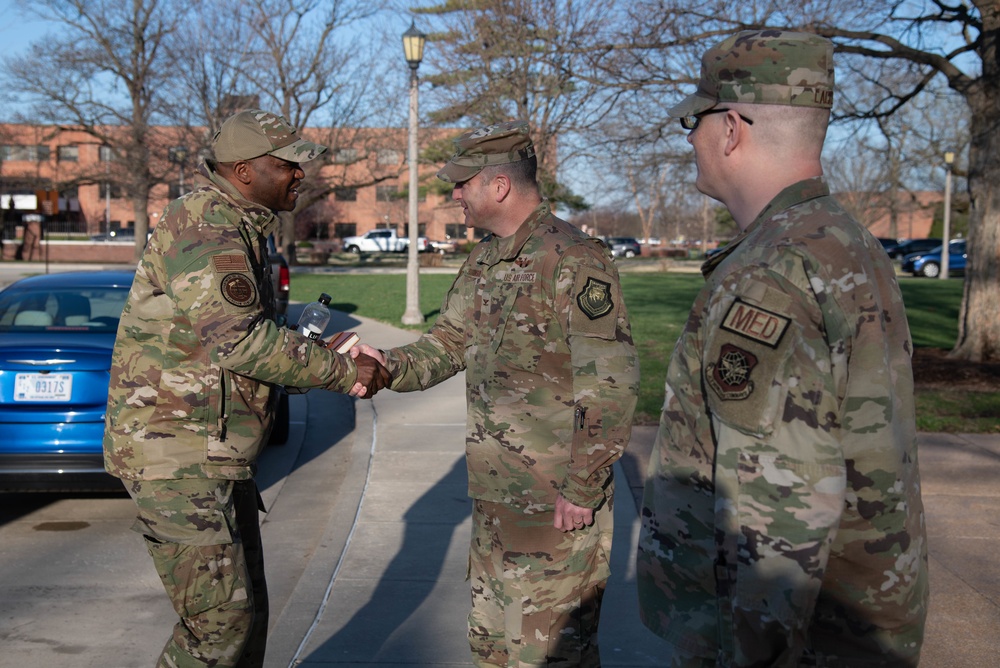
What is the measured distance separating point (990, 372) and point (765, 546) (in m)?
10.7

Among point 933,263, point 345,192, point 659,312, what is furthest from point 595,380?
point 345,192

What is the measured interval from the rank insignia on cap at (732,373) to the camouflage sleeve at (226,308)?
167 centimetres

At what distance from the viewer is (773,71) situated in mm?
1962

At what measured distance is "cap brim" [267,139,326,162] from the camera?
328 cm

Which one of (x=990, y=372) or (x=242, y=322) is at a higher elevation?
(x=242, y=322)

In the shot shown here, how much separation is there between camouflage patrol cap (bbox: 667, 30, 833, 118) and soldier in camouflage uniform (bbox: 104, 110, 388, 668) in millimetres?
1625

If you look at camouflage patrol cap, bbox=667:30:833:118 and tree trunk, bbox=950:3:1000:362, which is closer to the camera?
camouflage patrol cap, bbox=667:30:833:118

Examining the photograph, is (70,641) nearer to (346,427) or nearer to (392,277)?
(346,427)

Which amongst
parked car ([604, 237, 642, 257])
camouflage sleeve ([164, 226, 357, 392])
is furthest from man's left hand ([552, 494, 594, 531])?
parked car ([604, 237, 642, 257])

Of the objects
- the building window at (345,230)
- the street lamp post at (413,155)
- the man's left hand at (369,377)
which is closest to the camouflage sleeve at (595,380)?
the man's left hand at (369,377)

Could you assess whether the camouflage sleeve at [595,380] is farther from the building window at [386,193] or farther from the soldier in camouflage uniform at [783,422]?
the building window at [386,193]

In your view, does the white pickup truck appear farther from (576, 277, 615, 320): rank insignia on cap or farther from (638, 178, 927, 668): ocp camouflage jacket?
(638, 178, 927, 668): ocp camouflage jacket

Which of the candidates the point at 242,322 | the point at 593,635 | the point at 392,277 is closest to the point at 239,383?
the point at 242,322

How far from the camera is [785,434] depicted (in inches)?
70.4
